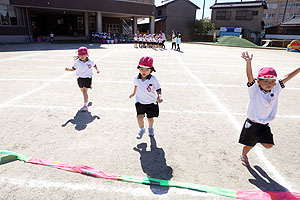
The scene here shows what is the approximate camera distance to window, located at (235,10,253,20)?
143ft

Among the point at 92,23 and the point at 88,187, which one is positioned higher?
the point at 92,23

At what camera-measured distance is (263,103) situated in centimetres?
292

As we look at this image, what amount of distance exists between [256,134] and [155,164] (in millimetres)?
1549

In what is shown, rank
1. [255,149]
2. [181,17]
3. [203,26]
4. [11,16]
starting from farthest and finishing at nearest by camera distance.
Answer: [181,17], [203,26], [11,16], [255,149]

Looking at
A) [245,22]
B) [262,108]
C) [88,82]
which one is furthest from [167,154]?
[245,22]

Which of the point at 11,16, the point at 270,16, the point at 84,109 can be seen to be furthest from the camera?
the point at 270,16

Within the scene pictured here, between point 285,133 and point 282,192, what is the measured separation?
202 cm

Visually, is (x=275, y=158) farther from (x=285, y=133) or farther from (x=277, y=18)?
(x=277, y=18)

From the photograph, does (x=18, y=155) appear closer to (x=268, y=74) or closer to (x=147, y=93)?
(x=147, y=93)

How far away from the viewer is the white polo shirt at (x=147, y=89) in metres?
3.71

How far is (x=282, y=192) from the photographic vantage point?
262cm

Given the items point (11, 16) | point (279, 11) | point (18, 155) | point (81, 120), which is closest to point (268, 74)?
point (81, 120)

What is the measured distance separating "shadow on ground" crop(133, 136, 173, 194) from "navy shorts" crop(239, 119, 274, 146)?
1.23 metres

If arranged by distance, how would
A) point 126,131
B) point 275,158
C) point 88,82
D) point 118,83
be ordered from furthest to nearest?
point 118,83 < point 88,82 < point 126,131 < point 275,158
